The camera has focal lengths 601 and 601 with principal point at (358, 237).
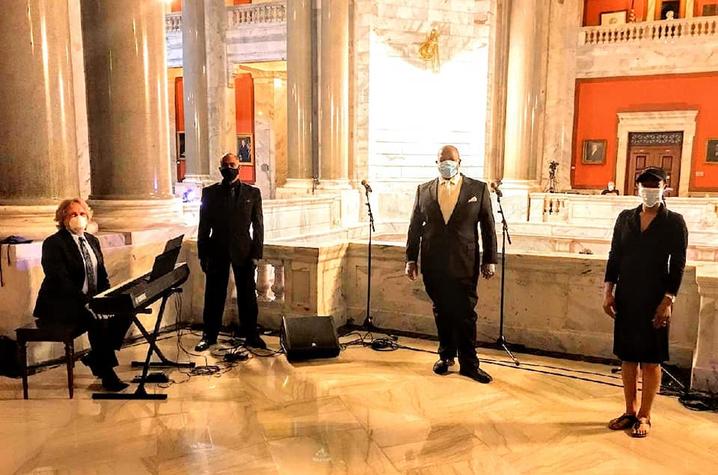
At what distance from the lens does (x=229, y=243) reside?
5.45 metres

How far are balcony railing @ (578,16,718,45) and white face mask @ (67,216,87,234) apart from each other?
1680 centimetres

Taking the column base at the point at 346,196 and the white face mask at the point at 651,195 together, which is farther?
the column base at the point at 346,196

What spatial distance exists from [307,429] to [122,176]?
3.79 m

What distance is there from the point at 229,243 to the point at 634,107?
15957mm

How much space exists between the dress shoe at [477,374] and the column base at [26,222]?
3777 mm

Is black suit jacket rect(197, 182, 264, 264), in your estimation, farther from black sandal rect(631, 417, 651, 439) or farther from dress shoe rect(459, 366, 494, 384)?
black sandal rect(631, 417, 651, 439)

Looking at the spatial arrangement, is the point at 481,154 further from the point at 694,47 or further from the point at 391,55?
the point at 694,47

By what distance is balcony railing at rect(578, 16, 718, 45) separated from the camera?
54.2 ft

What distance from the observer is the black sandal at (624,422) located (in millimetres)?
3855

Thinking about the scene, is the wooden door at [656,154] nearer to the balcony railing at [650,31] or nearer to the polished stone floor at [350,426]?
the balcony railing at [650,31]

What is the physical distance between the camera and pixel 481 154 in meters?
14.5

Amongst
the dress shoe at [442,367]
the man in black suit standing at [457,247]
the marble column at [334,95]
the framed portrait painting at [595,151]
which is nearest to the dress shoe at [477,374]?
the man in black suit standing at [457,247]

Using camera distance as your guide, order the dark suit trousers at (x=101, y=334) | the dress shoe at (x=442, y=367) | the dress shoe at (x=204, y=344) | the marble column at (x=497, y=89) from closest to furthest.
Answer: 1. the dark suit trousers at (x=101, y=334)
2. the dress shoe at (x=442, y=367)
3. the dress shoe at (x=204, y=344)
4. the marble column at (x=497, y=89)

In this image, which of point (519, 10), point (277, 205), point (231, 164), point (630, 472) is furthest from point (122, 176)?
point (519, 10)
